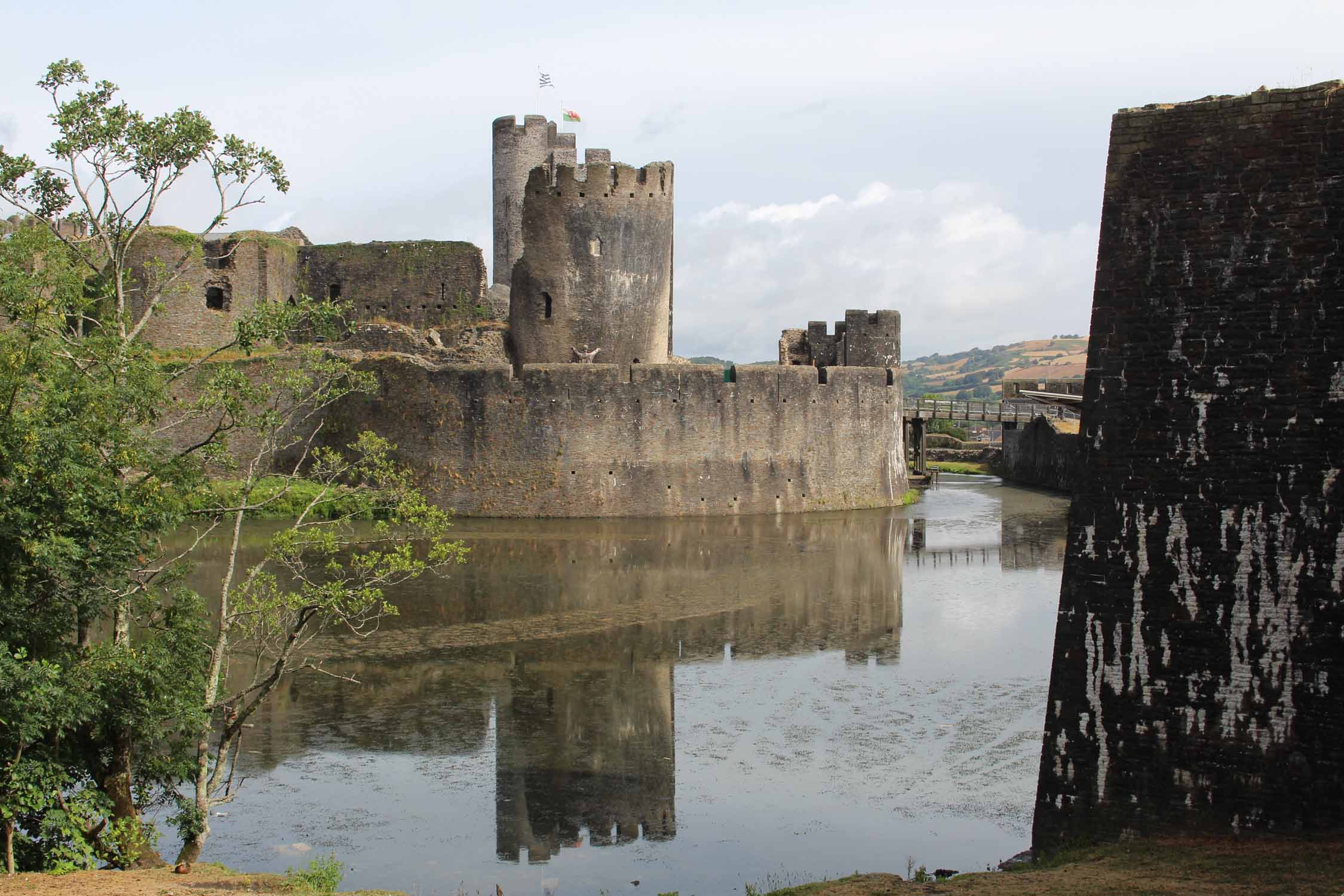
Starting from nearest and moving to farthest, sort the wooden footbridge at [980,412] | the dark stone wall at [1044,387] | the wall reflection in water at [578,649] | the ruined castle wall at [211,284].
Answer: the wall reflection in water at [578,649], the ruined castle wall at [211,284], the wooden footbridge at [980,412], the dark stone wall at [1044,387]

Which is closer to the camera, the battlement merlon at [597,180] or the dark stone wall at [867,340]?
the battlement merlon at [597,180]

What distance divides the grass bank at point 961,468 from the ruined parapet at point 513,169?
1531 centimetres

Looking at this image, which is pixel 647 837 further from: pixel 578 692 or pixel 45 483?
pixel 45 483

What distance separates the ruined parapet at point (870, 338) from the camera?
3728cm

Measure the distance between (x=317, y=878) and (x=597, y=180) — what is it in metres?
23.7

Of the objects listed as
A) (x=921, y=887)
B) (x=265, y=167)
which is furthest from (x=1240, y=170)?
(x=265, y=167)

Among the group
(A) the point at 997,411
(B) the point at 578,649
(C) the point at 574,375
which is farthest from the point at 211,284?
(A) the point at 997,411

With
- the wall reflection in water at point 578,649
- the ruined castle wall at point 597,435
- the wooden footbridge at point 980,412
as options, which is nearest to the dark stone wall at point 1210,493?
the wall reflection in water at point 578,649

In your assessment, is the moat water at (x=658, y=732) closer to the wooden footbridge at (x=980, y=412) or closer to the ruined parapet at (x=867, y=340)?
the ruined parapet at (x=867, y=340)

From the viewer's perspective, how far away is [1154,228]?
9992 mm

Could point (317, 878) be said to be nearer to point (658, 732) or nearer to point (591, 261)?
point (658, 732)

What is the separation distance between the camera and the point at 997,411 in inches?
1796

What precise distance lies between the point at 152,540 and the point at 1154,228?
8.07m

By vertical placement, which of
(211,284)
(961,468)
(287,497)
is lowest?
(961,468)
